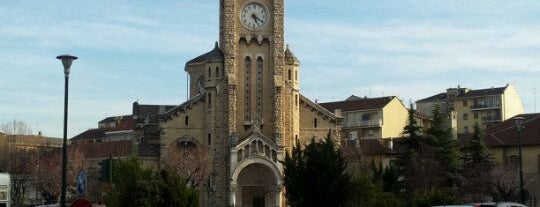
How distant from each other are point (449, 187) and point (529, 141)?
9.56 meters

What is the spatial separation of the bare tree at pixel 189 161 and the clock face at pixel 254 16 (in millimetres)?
11603

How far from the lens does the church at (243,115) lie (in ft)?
231

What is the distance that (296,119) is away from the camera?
7406cm

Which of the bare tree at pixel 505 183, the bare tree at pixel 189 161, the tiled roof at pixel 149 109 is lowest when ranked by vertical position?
the bare tree at pixel 505 183

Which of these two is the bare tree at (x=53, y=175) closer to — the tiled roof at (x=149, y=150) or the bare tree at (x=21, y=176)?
the bare tree at (x=21, y=176)

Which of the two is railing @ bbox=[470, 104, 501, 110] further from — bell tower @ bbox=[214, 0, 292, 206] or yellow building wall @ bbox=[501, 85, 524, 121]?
bell tower @ bbox=[214, 0, 292, 206]

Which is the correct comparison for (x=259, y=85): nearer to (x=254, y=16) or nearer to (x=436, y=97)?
(x=254, y=16)

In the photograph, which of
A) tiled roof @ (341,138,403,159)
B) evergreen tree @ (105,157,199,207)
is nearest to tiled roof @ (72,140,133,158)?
tiled roof @ (341,138,403,159)

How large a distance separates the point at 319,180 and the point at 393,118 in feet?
237

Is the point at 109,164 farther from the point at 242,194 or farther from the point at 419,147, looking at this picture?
the point at 242,194

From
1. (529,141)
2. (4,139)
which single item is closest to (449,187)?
(529,141)

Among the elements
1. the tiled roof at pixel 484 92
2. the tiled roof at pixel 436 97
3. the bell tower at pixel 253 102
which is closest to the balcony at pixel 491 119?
the tiled roof at pixel 484 92

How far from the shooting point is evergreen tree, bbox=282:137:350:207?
115 ft

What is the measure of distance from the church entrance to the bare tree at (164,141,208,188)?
3.35 meters
